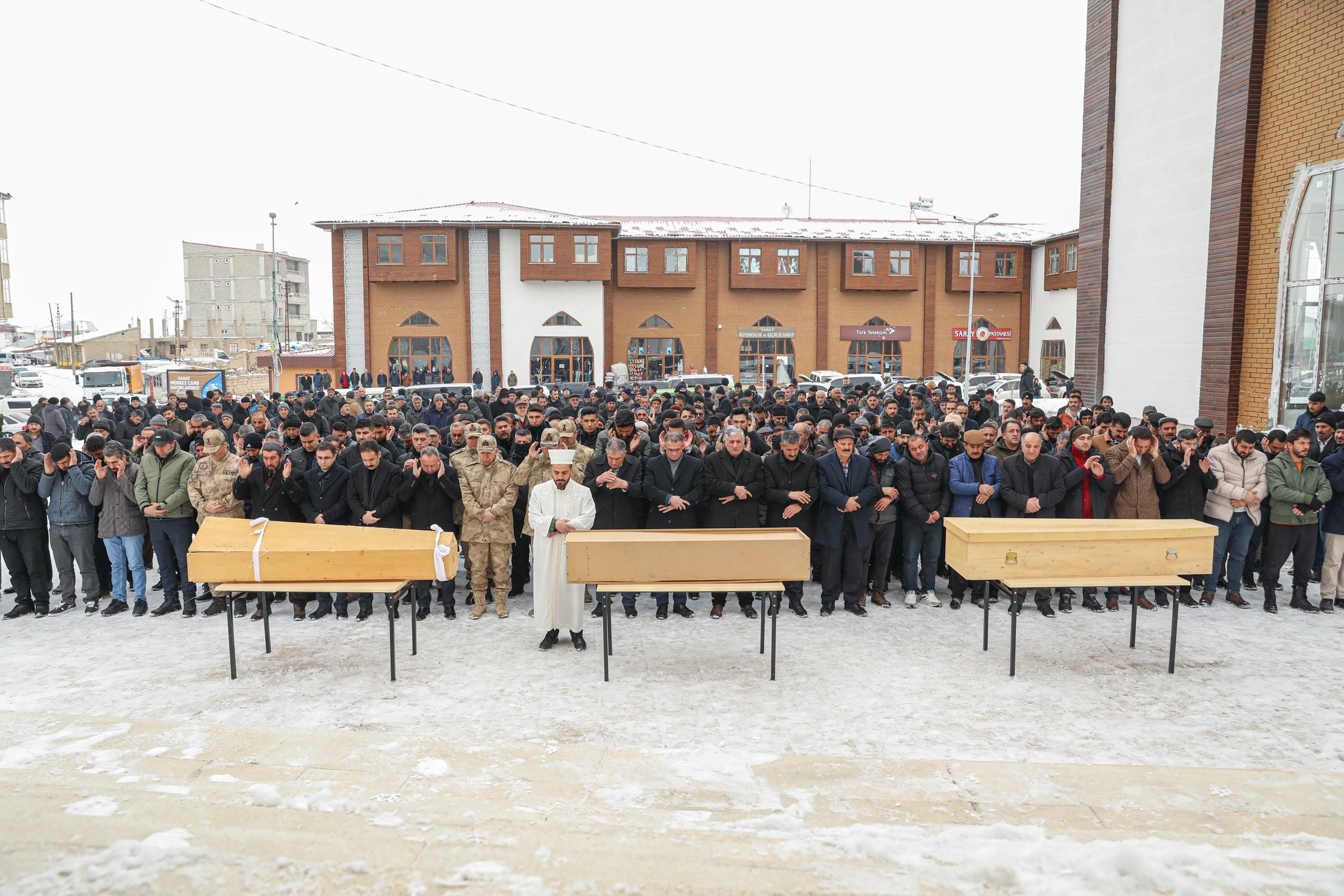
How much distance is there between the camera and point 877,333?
46406mm

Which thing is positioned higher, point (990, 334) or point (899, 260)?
point (899, 260)

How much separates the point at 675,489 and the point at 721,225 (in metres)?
41.7

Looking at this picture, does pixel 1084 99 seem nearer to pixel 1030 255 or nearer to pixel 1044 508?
pixel 1044 508

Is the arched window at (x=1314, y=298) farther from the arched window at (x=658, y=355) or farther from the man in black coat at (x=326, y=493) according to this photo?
the arched window at (x=658, y=355)

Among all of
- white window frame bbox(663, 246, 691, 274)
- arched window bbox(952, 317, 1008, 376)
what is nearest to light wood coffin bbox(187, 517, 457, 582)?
white window frame bbox(663, 246, 691, 274)

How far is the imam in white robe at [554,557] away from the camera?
7594 millimetres

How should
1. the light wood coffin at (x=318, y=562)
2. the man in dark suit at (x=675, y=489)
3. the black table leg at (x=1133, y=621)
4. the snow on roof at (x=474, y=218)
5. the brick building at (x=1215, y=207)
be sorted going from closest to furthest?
1. the light wood coffin at (x=318, y=562)
2. the black table leg at (x=1133, y=621)
3. the man in dark suit at (x=675, y=489)
4. the brick building at (x=1215, y=207)
5. the snow on roof at (x=474, y=218)

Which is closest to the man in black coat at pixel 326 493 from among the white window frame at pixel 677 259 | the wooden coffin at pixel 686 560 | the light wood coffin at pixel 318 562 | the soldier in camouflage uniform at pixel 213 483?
the soldier in camouflage uniform at pixel 213 483

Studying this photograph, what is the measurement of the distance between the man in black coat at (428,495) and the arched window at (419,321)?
3580 cm

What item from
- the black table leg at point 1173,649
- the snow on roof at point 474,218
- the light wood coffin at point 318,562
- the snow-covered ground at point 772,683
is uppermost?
the snow on roof at point 474,218

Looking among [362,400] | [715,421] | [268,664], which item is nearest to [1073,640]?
[715,421]

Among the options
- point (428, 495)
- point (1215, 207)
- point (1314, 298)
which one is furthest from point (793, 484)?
point (1215, 207)

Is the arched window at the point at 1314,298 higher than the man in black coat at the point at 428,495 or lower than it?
higher

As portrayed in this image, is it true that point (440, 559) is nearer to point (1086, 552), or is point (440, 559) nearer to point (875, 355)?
point (1086, 552)
